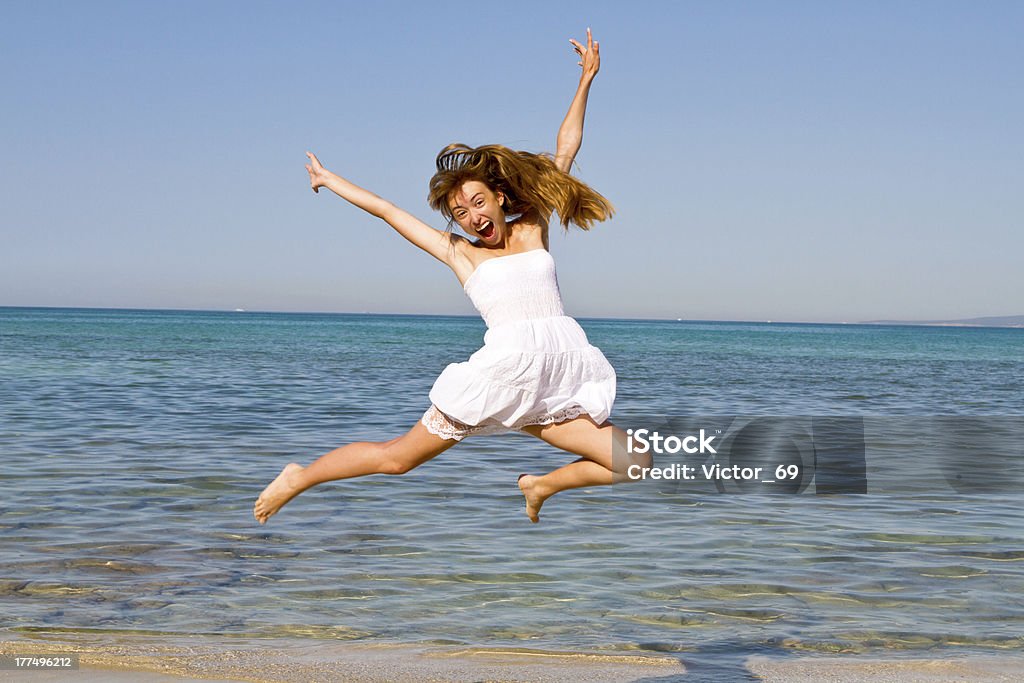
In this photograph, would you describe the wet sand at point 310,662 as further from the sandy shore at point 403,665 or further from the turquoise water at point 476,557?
the turquoise water at point 476,557

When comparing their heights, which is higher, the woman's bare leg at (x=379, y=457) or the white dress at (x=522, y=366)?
the white dress at (x=522, y=366)

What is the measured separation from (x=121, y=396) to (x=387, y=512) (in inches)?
530

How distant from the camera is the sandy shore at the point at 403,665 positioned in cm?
579

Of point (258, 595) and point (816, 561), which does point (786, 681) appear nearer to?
point (816, 561)

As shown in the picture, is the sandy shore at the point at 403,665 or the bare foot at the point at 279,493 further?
the sandy shore at the point at 403,665

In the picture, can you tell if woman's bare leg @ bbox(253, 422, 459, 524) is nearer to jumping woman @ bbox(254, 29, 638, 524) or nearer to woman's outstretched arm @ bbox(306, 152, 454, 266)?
jumping woman @ bbox(254, 29, 638, 524)

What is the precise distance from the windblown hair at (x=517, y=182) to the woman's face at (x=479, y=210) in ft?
0.10

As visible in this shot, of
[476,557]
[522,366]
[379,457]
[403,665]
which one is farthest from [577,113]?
[476,557]

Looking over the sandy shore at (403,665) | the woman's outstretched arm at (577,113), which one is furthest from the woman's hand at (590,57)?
the sandy shore at (403,665)

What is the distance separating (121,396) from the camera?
71.9 ft

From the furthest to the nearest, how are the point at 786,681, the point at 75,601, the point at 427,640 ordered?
the point at 75,601, the point at 427,640, the point at 786,681

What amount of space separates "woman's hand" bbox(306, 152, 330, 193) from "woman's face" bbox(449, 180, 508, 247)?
606 mm

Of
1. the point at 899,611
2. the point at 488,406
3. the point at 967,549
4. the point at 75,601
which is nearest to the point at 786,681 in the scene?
the point at 899,611

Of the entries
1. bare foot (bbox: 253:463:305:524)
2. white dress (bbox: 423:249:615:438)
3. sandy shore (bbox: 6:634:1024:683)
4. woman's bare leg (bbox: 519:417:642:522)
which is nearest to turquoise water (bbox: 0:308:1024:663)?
sandy shore (bbox: 6:634:1024:683)
